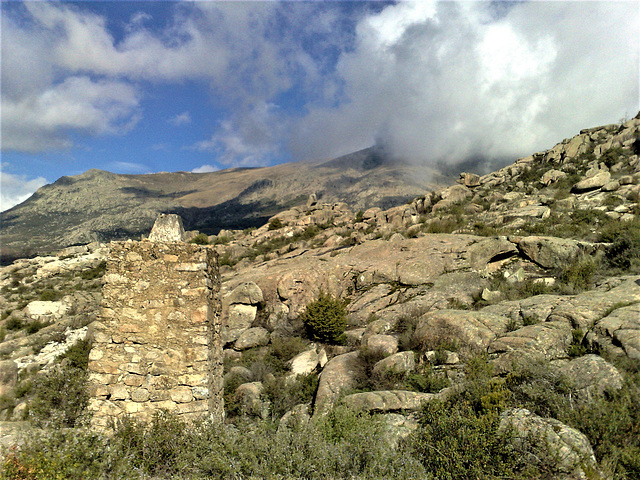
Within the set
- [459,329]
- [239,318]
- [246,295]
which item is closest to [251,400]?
[459,329]

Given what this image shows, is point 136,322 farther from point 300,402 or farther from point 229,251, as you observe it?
point 229,251

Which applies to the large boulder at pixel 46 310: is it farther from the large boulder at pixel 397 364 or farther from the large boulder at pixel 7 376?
the large boulder at pixel 397 364

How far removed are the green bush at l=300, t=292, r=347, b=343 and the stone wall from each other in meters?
5.16

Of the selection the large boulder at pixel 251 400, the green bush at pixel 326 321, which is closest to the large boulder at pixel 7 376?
the large boulder at pixel 251 400

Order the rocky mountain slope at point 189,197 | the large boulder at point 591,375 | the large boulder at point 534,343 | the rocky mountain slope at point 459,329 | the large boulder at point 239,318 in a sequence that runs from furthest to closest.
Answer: the rocky mountain slope at point 189,197 < the large boulder at point 239,318 < the large boulder at point 534,343 < the large boulder at point 591,375 < the rocky mountain slope at point 459,329

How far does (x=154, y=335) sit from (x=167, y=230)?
1.87 meters

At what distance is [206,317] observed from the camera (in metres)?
5.31

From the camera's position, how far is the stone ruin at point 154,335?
5000 mm

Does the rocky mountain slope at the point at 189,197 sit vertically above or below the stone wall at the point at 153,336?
above

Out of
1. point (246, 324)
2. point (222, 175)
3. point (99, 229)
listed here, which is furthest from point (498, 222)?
point (222, 175)

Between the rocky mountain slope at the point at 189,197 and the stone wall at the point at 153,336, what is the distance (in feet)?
185

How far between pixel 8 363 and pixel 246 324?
25.2 feet

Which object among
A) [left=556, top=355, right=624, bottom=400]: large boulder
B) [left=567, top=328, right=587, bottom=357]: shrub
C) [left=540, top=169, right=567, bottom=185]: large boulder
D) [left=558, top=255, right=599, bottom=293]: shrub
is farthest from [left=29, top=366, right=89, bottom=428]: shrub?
[left=540, top=169, right=567, bottom=185]: large boulder

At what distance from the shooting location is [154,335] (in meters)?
5.23
